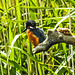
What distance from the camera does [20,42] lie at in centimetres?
97

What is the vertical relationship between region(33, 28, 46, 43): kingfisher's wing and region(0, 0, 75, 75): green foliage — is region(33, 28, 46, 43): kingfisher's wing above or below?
above

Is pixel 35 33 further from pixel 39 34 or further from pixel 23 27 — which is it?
pixel 23 27

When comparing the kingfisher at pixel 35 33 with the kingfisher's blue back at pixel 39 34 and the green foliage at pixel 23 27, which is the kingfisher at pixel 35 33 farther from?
the green foliage at pixel 23 27

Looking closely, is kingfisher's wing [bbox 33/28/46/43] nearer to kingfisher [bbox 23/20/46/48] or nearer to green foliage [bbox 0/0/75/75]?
kingfisher [bbox 23/20/46/48]

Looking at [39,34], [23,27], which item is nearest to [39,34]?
[39,34]

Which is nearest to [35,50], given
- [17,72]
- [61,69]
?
[61,69]

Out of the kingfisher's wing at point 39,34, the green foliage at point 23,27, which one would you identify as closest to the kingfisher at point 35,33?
the kingfisher's wing at point 39,34

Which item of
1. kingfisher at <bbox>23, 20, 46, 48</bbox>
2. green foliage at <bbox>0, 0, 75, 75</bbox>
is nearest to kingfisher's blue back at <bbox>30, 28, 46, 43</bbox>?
kingfisher at <bbox>23, 20, 46, 48</bbox>

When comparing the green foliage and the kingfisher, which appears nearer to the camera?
the kingfisher

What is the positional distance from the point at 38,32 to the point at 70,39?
62 millimetres

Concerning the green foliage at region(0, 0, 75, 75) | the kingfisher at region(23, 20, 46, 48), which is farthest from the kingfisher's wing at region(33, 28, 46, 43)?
the green foliage at region(0, 0, 75, 75)

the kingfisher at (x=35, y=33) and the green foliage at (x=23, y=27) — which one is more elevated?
the kingfisher at (x=35, y=33)

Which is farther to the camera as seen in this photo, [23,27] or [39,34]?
[23,27]

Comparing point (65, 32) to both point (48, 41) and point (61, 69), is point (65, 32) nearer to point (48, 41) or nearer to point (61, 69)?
point (48, 41)
